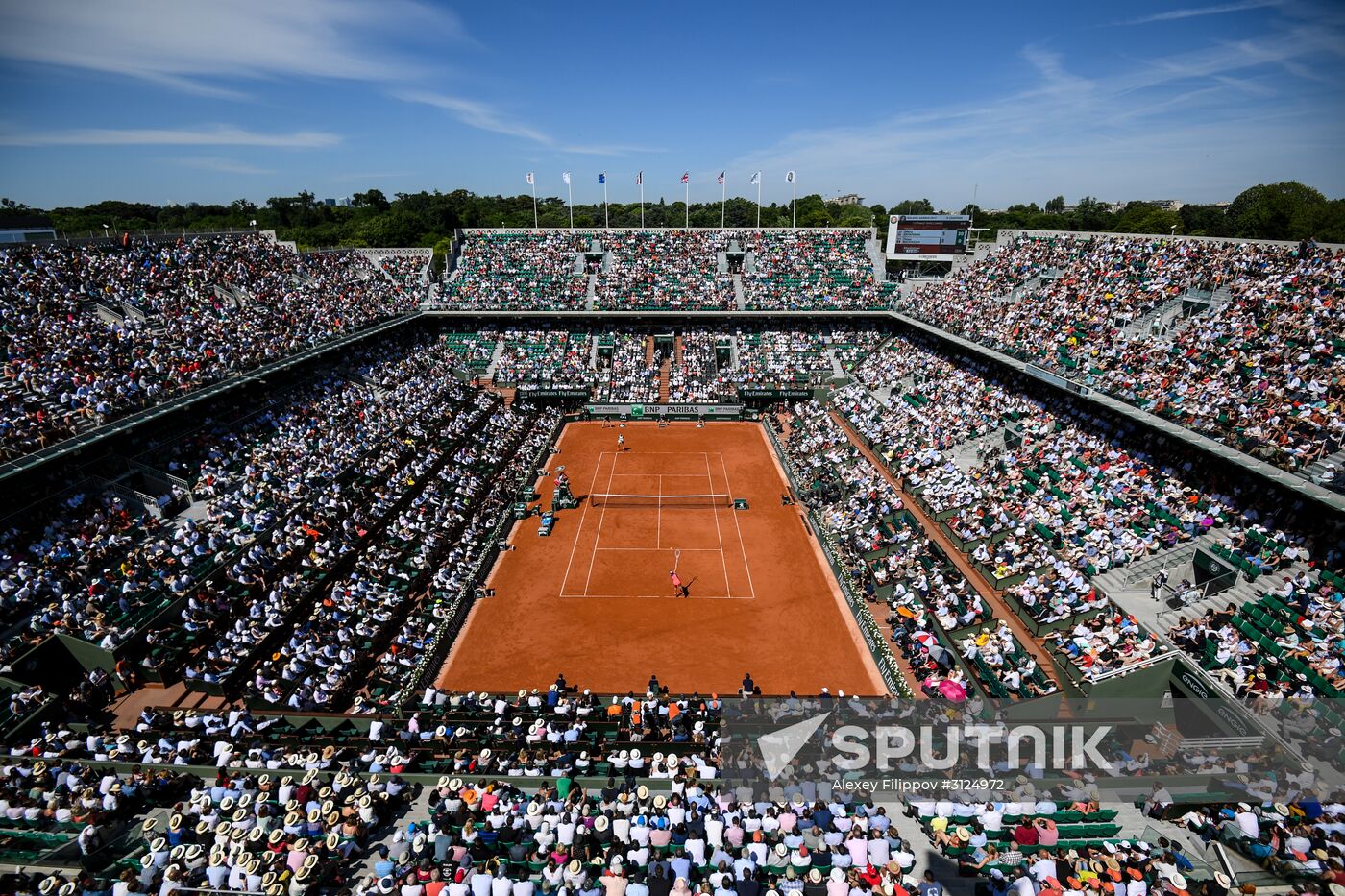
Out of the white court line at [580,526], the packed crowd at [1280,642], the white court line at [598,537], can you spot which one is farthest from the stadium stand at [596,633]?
the white court line at [598,537]

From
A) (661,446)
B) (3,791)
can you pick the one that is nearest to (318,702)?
(3,791)

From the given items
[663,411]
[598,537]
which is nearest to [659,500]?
[598,537]

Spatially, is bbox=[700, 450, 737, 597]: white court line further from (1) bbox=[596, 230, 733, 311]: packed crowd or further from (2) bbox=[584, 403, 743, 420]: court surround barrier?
(1) bbox=[596, 230, 733, 311]: packed crowd

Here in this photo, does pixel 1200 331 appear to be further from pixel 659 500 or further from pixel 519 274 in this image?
pixel 519 274

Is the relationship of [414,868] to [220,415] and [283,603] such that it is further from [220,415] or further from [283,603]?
[220,415]

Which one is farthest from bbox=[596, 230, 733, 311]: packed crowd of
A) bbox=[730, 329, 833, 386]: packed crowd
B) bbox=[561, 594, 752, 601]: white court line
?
bbox=[561, 594, 752, 601]: white court line

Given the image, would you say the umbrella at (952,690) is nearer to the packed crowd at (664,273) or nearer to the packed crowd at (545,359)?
the packed crowd at (545,359)
